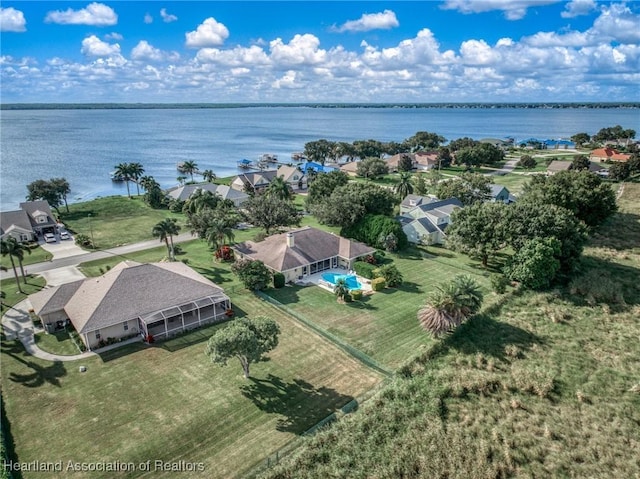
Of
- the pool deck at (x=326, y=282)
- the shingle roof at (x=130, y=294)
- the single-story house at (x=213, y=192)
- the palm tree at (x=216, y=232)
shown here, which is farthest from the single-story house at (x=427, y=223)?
the single-story house at (x=213, y=192)

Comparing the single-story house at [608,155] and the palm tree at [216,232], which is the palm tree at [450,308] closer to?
the palm tree at [216,232]

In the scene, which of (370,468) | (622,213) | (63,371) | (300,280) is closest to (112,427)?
(63,371)

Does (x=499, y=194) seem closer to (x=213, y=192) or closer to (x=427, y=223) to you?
(x=427, y=223)

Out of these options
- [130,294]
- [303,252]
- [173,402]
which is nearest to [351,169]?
[303,252]

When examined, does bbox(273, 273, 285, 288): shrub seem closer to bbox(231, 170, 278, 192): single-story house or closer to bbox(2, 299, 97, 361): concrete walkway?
bbox(2, 299, 97, 361): concrete walkway

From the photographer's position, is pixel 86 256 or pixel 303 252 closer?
pixel 303 252

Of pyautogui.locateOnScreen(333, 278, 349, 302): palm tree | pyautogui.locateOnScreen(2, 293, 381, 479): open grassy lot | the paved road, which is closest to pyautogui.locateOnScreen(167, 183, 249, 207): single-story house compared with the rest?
the paved road
